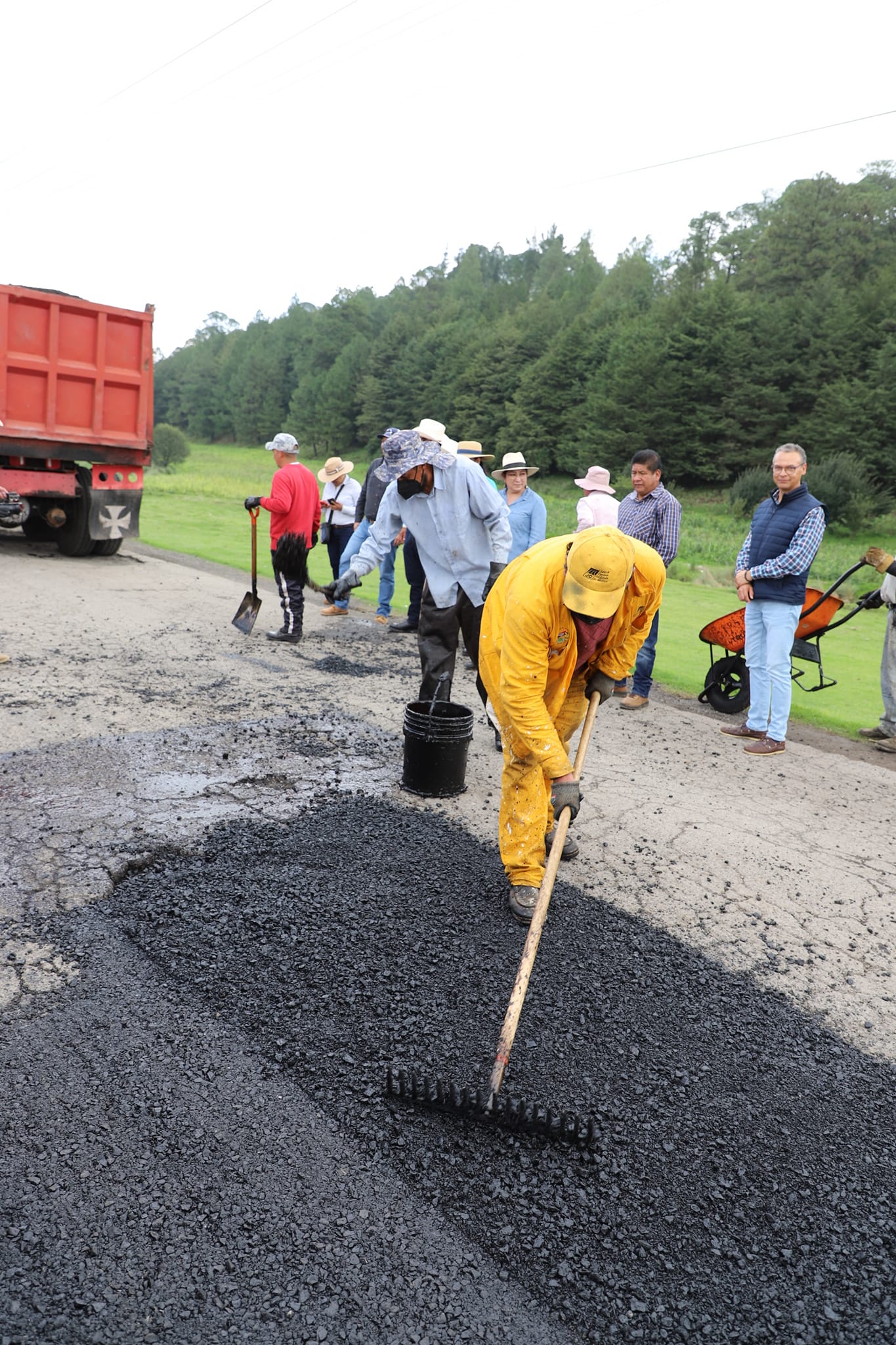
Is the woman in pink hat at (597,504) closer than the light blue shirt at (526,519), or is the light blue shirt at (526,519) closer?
the woman in pink hat at (597,504)

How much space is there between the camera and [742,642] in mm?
7012

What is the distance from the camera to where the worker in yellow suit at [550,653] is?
3.21m

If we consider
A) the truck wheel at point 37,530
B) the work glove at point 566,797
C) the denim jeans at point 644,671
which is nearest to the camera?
the work glove at point 566,797

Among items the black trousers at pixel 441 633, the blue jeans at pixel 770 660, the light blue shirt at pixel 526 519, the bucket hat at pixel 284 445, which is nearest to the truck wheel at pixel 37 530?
the bucket hat at pixel 284 445

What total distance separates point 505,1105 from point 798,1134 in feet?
2.94

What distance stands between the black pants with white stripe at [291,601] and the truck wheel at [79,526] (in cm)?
483

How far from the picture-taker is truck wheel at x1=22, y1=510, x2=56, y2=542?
13.3 metres

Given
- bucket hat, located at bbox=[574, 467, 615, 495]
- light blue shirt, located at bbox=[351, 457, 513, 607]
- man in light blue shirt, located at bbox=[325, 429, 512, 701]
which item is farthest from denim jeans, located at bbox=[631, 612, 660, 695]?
light blue shirt, located at bbox=[351, 457, 513, 607]

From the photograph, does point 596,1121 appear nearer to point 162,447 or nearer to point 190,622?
point 190,622

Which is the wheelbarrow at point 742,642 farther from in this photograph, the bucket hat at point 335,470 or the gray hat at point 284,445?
the bucket hat at point 335,470

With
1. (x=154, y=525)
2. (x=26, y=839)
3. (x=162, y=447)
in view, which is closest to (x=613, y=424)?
(x=162, y=447)

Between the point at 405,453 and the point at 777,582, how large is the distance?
277cm

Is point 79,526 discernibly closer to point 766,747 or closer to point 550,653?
point 766,747

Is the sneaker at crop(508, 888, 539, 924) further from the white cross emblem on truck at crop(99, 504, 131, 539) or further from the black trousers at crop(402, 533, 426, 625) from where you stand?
the white cross emblem on truck at crop(99, 504, 131, 539)
